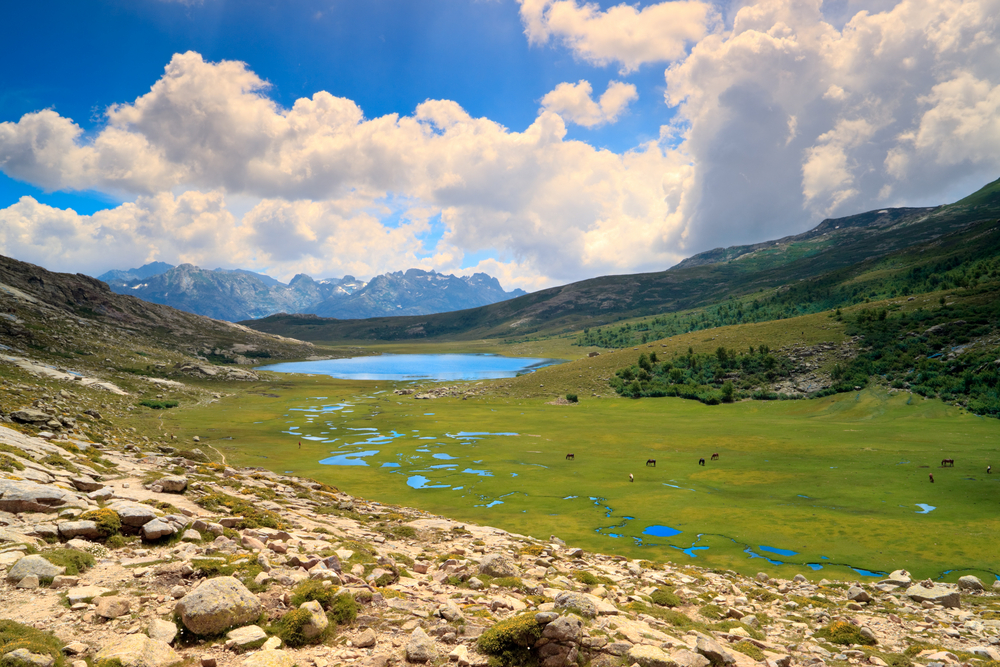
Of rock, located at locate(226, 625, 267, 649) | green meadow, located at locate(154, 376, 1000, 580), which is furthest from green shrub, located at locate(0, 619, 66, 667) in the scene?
green meadow, located at locate(154, 376, 1000, 580)

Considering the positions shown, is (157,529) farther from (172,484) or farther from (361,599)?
(172,484)

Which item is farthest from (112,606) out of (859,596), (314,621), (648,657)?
(859,596)

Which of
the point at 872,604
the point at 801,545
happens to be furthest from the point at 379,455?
the point at 872,604

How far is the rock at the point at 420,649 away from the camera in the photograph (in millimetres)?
10172

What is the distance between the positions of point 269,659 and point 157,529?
801cm

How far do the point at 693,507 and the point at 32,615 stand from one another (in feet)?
115

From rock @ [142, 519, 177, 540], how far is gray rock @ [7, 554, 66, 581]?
10.1ft

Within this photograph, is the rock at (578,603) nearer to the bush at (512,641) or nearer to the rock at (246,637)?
the bush at (512,641)

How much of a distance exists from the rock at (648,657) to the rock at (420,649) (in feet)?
15.5

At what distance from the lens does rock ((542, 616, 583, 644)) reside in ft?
34.7

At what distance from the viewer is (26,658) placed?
7.60 meters

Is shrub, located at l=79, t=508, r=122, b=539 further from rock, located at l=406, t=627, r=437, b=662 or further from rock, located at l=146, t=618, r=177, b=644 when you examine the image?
rock, located at l=406, t=627, r=437, b=662

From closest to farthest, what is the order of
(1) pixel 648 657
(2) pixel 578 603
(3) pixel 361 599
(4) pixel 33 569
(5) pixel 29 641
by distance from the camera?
1. (5) pixel 29 641
2. (1) pixel 648 657
3. (4) pixel 33 569
4. (3) pixel 361 599
5. (2) pixel 578 603

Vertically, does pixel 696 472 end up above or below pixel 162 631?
below
